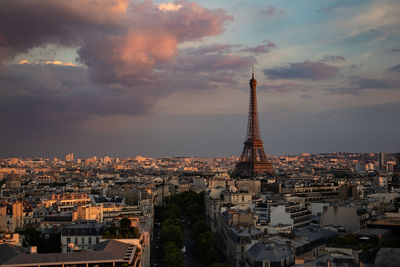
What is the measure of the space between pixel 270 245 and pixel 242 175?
92.6 meters

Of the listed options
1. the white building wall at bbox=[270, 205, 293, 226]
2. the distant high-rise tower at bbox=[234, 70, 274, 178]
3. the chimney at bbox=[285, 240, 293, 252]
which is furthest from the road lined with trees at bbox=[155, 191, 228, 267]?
the distant high-rise tower at bbox=[234, 70, 274, 178]

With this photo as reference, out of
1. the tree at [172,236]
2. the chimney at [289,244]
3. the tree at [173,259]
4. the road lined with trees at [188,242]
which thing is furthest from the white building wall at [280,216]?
the chimney at [289,244]

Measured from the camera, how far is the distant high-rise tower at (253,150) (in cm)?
13100

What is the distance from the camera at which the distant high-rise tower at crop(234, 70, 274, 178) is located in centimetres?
13100

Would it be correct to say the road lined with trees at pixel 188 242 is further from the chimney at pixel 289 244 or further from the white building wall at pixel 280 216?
the white building wall at pixel 280 216

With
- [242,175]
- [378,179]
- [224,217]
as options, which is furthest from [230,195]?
[242,175]

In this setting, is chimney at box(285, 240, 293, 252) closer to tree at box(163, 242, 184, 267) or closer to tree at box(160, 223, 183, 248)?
tree at box(163, 242, 184, 267)

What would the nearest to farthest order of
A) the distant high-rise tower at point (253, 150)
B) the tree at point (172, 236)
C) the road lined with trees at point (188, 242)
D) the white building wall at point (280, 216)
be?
1. the road lined with trees at point (188, 242)
2. the tree at point (172, 236)
3. the white building wall at point (280, 216)
4. the distant high-rise tower at point (253, 150)

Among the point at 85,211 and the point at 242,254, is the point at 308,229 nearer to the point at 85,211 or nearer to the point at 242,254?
the point at 242,254

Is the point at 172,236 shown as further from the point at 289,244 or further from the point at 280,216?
the point at 289,244

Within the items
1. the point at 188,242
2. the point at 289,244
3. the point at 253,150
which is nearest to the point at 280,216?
the point at 188,242

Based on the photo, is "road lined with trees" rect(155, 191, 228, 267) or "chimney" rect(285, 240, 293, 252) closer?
"chimney" rect(285, 240, 293, 252)

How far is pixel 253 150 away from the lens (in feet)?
436

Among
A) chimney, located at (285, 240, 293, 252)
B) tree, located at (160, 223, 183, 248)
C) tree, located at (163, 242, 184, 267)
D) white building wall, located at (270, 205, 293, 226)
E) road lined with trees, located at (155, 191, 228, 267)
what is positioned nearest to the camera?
chimney, located at (285, 240, 293, 252)
